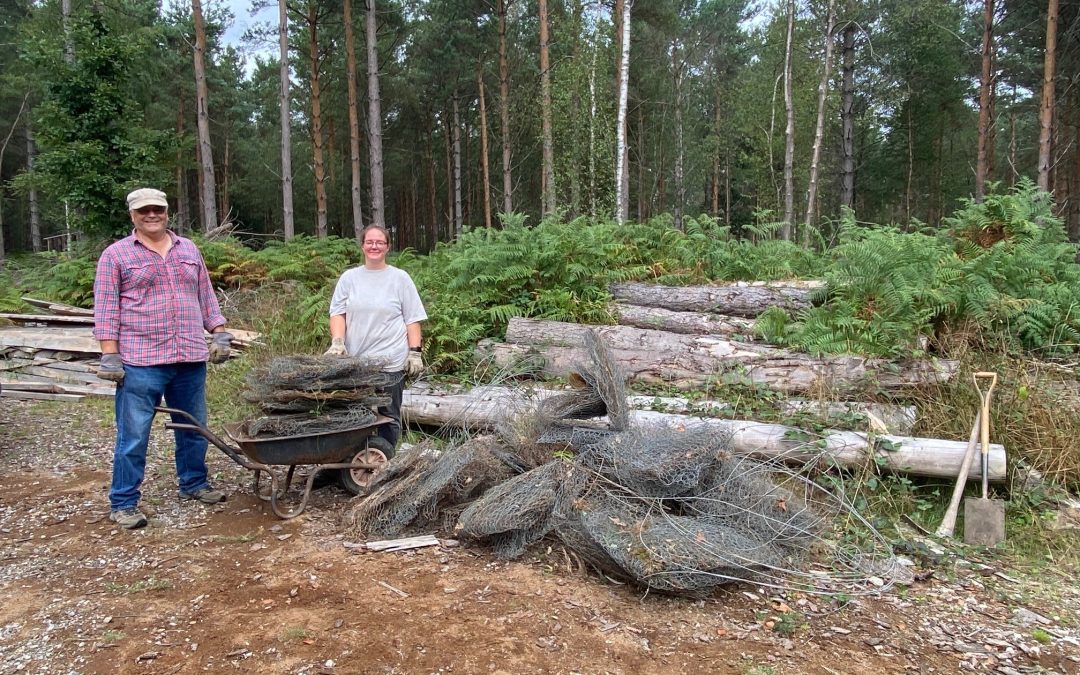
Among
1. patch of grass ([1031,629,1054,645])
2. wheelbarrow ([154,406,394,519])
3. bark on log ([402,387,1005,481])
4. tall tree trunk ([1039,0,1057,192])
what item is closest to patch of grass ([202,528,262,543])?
wheelbarrow ([154,406,394,519])

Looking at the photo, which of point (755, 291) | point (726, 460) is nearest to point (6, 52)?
point (755, 291)

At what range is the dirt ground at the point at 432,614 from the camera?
2.61 metres

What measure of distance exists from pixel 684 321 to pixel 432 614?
480 centimetres

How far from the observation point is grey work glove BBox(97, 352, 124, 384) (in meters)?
3.80

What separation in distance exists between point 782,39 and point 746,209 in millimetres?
13647

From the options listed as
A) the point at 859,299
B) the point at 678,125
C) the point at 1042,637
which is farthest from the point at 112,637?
the point at 678,125

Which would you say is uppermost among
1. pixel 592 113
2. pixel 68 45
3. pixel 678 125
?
pixel 678 125

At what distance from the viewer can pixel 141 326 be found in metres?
3.99

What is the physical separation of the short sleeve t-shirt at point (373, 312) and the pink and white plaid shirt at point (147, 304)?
948mm

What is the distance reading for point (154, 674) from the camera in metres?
2.49

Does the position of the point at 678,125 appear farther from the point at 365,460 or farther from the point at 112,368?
the point at 112,368

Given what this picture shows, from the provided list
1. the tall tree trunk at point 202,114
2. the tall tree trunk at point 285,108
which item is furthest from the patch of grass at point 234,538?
the tall tree trunk at point 202,114

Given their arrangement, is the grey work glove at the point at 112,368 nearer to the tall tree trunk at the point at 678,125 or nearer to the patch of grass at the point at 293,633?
the patch of grass at the point at 293,633

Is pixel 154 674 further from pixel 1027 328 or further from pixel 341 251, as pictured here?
pixel 341 251
